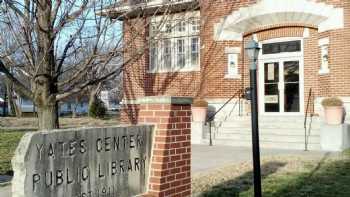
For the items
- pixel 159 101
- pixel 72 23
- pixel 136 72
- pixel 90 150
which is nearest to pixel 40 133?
pixel 90 150

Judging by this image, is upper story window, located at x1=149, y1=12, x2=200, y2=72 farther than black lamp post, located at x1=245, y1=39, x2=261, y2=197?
Yes

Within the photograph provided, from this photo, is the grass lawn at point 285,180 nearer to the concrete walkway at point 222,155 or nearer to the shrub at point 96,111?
the concrete walkway at point 222,155

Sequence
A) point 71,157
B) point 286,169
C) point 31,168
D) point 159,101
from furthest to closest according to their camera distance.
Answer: point 286,169 → point 159,101 → point 71,157 → point 31,168

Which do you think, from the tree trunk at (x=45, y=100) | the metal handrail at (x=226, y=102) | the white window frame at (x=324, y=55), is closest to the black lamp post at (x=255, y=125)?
the tree trunk at (x=45, y=100)

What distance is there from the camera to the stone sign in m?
4.17

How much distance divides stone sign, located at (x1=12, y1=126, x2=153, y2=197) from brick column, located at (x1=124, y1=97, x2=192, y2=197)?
0.13 metres

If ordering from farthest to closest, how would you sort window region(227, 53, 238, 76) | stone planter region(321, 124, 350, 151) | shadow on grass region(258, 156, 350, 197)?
window region(227, 53, 238, 76)
stone planter region(321, 124, 350, 151)
shadow on grass region(258, 156, 350, 197)

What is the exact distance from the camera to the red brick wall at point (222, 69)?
16953 millimetres

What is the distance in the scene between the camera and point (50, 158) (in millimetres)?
4387

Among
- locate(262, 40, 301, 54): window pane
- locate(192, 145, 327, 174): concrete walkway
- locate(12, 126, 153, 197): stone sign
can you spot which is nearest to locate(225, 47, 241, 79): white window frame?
locate(262, 40, 301, 54): window pane

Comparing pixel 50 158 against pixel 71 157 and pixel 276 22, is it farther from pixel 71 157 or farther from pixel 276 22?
pixel 276 22

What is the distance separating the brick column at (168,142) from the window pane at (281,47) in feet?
44.0

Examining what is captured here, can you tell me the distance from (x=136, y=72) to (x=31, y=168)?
18.4 metres

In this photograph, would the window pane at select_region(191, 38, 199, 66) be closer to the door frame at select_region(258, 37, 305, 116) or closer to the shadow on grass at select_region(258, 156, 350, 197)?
the door frame at select_region(258, 37, 305, 116)
